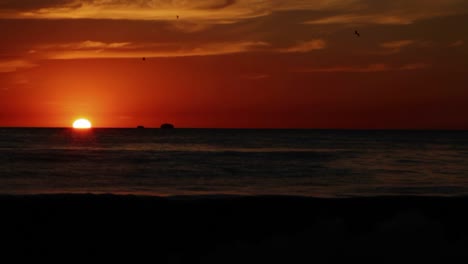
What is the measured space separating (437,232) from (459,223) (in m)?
1.42

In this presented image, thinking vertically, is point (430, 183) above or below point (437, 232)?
above

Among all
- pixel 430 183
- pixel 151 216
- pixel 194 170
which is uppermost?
pixel 194 170

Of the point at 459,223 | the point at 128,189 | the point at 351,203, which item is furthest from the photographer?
the point at 128,189

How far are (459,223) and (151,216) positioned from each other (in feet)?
20.0

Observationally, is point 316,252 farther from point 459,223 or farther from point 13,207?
point 13,207

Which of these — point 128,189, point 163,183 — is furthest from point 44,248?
point 163,183

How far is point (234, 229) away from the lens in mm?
12070

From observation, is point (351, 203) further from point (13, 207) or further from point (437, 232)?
point (13, 207)

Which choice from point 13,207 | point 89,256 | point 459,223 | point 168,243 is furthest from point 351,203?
point 13,207

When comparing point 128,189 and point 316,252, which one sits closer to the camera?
point 316,252

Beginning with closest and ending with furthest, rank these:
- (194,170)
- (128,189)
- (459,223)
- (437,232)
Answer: (437,232), (459,223), (128,189), (194,170)

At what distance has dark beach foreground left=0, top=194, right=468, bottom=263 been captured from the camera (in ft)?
34.5

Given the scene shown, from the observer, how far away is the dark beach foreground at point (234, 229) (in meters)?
10.5

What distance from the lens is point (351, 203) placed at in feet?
46.8
